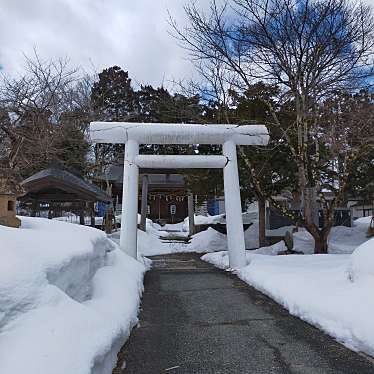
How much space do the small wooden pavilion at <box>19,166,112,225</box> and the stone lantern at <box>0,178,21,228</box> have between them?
653cm

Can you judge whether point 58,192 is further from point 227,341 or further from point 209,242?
point 227,341

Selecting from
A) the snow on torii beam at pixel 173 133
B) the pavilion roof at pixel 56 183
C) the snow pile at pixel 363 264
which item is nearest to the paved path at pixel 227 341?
the snow pile at pixel 363 264

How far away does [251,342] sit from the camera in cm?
450

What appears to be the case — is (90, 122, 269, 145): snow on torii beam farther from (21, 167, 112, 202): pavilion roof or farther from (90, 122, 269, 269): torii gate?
(21, 167, 112, 202): pavilion roof

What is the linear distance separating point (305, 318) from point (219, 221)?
58.4 ft

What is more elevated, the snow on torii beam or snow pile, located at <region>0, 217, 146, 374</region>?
the snow on torii beam

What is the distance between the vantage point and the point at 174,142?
10.4 meters

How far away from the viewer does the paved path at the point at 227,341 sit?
3760mm

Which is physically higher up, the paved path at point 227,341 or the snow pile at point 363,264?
the snow pile at point 363,264

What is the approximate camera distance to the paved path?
3760 mm

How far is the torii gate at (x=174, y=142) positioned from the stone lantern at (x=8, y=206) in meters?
4.04

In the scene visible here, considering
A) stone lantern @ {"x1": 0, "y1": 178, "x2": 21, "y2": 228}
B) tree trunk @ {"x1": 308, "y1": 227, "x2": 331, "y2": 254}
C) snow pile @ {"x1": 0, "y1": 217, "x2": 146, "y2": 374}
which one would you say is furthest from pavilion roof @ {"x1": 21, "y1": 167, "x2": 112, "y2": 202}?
snow pile @ {"x1": 0, "y1": 217, "x2": 146, "y2": 374}

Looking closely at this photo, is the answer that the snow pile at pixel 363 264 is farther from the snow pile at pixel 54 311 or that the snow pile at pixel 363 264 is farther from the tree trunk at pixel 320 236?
the tree trunk at pixel 320 236

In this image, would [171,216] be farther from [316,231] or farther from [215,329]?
[215,329]
